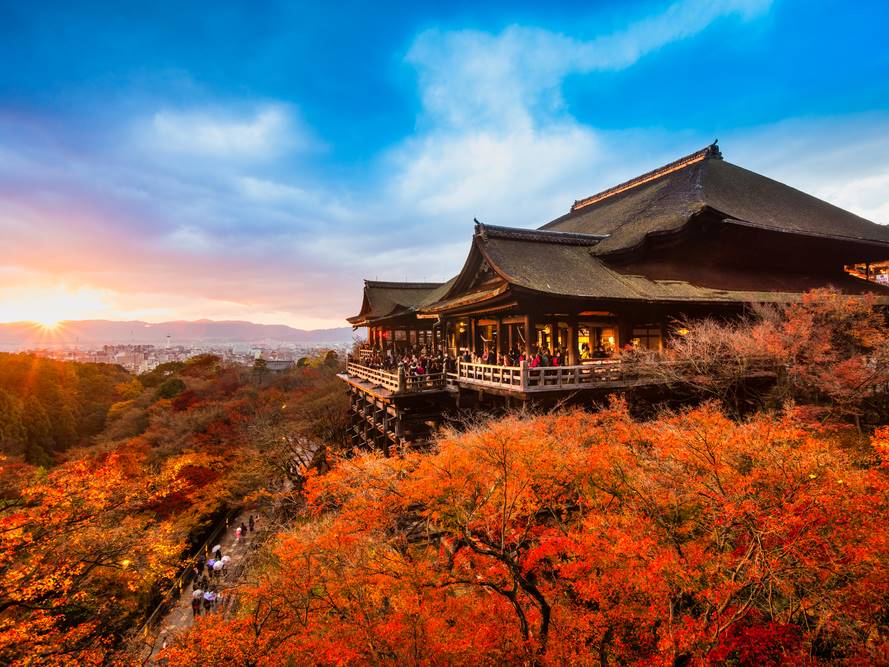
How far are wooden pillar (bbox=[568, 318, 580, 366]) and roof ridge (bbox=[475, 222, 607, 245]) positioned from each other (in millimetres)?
4859

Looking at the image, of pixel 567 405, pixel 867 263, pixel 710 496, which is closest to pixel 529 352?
pixel 567 405

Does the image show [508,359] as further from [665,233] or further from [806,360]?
[665,233]

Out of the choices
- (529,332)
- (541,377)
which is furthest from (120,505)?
(529,332)

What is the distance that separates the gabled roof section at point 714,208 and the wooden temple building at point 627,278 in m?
0.11

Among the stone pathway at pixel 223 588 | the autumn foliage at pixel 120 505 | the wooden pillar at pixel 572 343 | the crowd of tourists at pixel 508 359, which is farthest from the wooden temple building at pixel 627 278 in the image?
the autumn foliage at pixel 120 505

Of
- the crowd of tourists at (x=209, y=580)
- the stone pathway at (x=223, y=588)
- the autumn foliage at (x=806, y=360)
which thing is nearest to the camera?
the autumn foliage at (x=806, y=360)

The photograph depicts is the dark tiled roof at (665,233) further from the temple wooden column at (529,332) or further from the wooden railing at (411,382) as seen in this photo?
the wooden railing at (411,382)

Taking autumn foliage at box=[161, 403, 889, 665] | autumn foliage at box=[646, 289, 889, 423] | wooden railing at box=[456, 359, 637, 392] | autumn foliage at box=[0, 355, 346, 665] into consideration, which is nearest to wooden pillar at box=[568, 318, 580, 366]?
wooden railing at box=[456, 359, 637, 392]

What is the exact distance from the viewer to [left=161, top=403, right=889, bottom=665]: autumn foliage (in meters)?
7.36

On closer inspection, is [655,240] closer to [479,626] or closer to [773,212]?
[773,212]

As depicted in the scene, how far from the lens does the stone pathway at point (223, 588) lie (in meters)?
16.3

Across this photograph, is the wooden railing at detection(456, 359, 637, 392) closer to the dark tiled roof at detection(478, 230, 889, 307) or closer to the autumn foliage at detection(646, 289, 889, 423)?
the autumn foliage at detection(646, 289, 889, 423)

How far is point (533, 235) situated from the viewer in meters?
18.4

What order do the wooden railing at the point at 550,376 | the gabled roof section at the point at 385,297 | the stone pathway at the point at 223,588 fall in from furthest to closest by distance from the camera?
the gabled roof section at the point at 385,297 → the stone pathway at the point at 223,588 → the wooden railing at the point at 550,376
